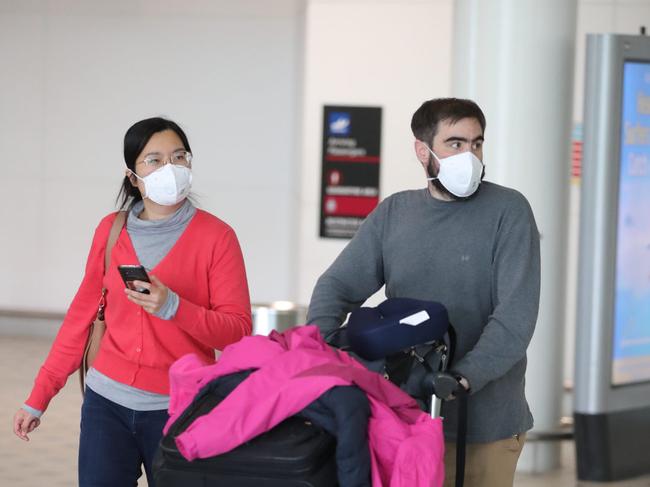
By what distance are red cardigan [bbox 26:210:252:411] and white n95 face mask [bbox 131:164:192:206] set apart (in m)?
0.10

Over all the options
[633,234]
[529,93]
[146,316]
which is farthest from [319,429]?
[529,93]

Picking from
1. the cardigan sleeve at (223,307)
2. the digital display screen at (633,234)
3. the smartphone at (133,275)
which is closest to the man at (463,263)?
the cardigan sleeve at (223,307)

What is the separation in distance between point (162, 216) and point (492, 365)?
1.14 m

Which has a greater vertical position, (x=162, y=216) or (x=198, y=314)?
(x=162, y=216)

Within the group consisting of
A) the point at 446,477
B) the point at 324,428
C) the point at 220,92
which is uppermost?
the point at 220,92

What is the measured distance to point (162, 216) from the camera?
3223mm

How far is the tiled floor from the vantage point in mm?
5910

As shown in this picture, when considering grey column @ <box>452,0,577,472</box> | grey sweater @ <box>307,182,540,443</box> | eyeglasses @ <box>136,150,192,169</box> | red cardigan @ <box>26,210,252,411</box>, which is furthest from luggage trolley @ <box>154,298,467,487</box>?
grey column @ <box>452,0,577,472</box>

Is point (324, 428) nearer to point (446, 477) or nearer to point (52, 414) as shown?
point (446, 477)

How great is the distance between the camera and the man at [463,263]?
2.67 m

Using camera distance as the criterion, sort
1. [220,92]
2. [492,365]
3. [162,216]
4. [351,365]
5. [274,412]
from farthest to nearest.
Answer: [220,92], [162,216], [492,365], [351,365], [274,412]

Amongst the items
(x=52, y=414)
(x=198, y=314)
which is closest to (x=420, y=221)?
(x=198, y=314)

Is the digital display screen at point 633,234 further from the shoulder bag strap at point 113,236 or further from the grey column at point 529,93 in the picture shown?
the shoulder bag strap at point 113,236

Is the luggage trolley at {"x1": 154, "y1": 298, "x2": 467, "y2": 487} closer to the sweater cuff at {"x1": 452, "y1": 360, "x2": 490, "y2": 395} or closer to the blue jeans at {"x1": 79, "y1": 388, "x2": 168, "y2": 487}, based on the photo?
the sweater cuff at {"x1": 452, "y1": 360, "x2": 490, "y2": 395}
